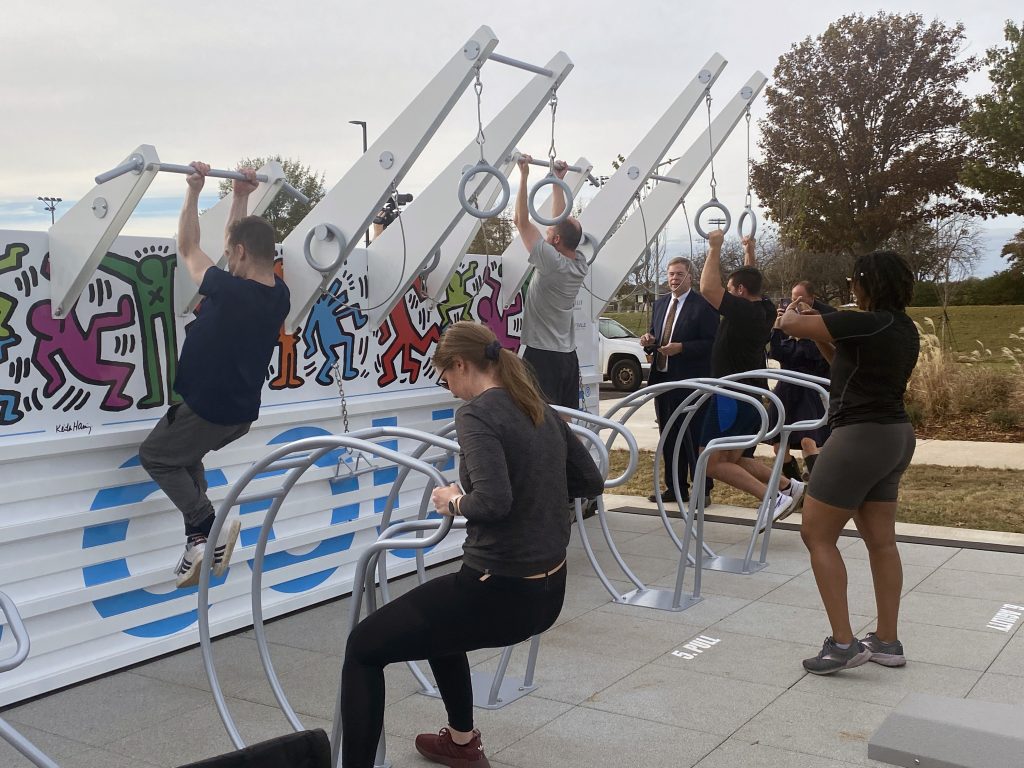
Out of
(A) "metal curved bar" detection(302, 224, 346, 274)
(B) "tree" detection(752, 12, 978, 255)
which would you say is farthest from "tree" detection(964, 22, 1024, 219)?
(A) "metal curved bar" detection(302, 224, 346, 274)

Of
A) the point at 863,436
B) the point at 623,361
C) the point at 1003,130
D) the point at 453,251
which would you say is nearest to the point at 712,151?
the point at 453,251

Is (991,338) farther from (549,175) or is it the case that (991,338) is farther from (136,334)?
(136,334)

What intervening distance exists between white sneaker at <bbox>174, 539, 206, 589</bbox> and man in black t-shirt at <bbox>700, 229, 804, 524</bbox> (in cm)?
335

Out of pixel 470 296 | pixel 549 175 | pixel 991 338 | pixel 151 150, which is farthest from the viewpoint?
pixel 991 338

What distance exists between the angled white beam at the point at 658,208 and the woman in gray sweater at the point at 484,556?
15.9ft

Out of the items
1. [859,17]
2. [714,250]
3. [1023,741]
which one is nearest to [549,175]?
[714,250]

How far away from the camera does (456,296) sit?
272 inches

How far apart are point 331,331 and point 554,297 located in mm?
1420

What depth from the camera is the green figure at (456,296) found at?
680 centimetres

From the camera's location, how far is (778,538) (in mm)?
7332

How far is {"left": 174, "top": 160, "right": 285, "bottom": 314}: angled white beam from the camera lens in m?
4.98

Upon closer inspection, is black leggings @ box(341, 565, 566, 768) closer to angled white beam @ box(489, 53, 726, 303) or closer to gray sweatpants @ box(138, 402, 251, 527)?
gray sweatpants @ box(138, 402, 251, 527)

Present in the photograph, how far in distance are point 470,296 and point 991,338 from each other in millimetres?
22421

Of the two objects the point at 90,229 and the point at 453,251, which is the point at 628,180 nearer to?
the point at 453,251
